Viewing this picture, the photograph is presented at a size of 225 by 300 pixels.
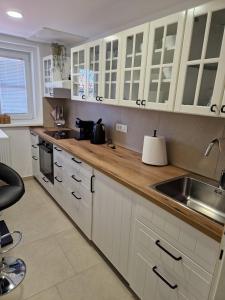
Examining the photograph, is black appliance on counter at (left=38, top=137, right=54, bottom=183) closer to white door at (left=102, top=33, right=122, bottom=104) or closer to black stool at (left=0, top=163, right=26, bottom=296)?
black stool at (left=0, top=163, right=26, bottom=296)

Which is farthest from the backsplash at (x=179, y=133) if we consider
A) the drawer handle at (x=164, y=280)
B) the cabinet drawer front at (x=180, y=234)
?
the drawer handle at (x=164, y=280)

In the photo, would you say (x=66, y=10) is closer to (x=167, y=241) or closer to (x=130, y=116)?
(x=130, y=116)

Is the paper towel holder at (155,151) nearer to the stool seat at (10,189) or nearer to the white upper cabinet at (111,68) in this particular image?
the white upper cabinet at (111,68)

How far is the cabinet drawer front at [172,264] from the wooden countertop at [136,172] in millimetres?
232

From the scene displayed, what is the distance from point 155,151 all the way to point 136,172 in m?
0.29

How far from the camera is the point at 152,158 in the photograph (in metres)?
1.72

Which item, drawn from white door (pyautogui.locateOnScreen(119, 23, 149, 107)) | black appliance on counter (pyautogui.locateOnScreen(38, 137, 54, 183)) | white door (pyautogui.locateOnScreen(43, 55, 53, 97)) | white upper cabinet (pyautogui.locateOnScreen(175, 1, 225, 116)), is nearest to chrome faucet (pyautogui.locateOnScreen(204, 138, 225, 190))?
white upper cabinet (pyautogui.locateOnScreen(175, 1, 225, 116))

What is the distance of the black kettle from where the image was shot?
2333 millimetres

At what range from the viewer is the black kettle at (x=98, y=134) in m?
2.33

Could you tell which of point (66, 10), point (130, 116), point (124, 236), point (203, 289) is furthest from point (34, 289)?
point (66, 10)

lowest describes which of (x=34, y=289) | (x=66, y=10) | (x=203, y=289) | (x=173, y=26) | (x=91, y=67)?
(x=34, y=289)

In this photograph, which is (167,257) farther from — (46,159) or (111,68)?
(46,159)

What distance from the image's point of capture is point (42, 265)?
1724 mm

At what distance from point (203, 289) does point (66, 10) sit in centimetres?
230
